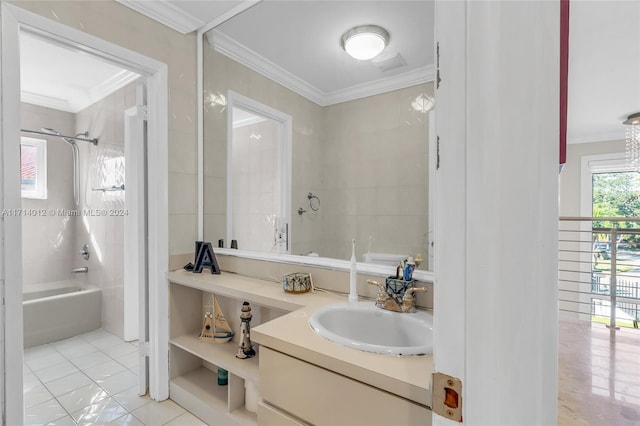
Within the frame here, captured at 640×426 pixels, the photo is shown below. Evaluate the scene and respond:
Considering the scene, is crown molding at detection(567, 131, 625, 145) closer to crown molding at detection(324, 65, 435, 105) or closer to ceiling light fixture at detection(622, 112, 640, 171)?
ceiling light fixture at detection(622, 112, 640, 171)

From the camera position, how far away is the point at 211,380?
6.17ft

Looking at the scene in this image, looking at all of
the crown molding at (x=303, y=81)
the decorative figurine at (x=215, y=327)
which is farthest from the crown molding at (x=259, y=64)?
the decorative figurine at (x=215, y=327)

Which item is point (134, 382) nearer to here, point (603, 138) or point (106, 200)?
point (106, 200)

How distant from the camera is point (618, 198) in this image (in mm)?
3193

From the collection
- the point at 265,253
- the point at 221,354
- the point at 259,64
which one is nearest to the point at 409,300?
the point at 265,253

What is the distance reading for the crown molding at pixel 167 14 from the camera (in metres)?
1.70

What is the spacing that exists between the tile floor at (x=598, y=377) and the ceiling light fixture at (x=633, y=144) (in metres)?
2.95

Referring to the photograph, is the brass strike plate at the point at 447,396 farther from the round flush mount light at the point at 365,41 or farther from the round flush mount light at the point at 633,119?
the round flush mount light at the point at 633,119

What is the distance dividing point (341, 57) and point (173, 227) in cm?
141

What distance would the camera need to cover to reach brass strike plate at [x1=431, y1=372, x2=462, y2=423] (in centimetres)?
42

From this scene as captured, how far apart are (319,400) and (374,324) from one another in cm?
41

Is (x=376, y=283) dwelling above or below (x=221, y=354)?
above

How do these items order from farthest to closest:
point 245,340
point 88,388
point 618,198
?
point 618,198
point 88,388
point 245,340

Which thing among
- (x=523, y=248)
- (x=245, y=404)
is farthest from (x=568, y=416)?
(x=245, y=404)
